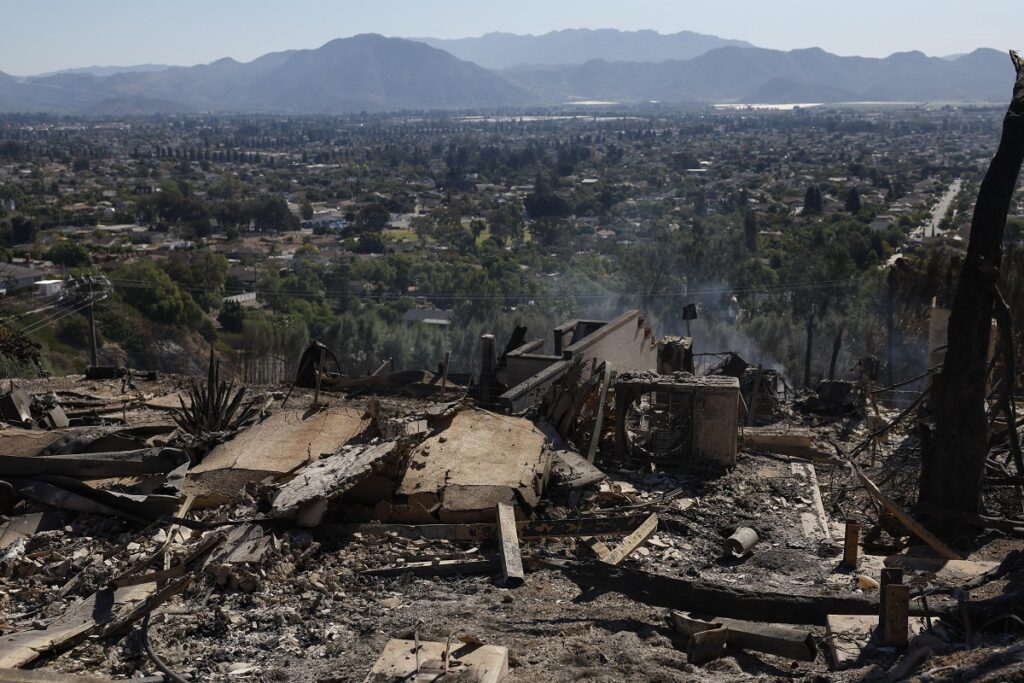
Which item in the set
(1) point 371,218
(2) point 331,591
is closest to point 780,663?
(2) point 331,591

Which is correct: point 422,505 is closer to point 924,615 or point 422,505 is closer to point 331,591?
point 331,591

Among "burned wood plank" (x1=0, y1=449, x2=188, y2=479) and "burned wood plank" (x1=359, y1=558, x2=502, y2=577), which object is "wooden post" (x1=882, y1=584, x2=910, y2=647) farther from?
"burned wood plank" (x1=0, y1=449, x2=188, y2=479)

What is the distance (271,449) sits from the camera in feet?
27.0

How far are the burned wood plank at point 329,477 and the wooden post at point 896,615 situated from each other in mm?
3666

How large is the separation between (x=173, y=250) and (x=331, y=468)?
147 feet

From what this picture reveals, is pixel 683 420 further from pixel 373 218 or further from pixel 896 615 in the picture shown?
pixel 373 218

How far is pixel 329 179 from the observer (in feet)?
306

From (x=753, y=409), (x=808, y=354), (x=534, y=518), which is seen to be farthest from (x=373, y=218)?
(x=534, y=518)

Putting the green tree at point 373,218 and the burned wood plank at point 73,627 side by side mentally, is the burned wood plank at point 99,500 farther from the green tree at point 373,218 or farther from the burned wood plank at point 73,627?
the green tree at point 373,218

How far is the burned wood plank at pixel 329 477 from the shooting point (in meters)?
6.88

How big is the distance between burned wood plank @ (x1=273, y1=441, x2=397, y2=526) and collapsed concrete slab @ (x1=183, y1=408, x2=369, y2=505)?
41 centimetres

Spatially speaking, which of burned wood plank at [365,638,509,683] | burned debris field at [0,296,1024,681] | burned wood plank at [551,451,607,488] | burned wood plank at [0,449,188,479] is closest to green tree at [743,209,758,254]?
burned debris field at [0,296,1024,681]

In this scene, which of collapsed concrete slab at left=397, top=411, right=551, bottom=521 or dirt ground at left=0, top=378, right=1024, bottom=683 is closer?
dirt ground at left=0, top=378, right=1024, bottom=683

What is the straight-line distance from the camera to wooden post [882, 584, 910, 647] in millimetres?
4887
